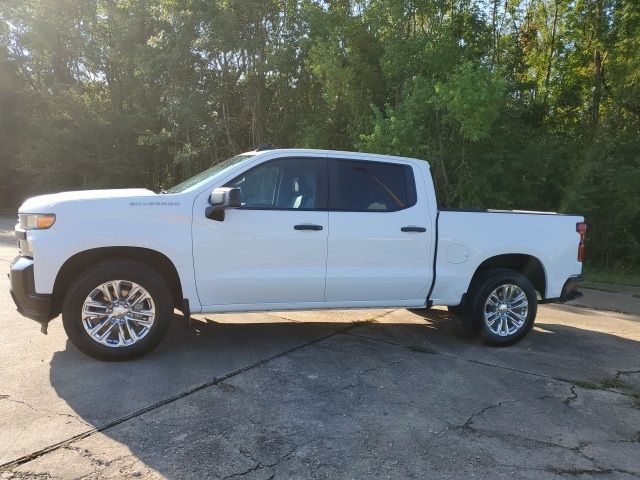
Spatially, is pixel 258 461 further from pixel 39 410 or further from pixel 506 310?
pixel 506 310

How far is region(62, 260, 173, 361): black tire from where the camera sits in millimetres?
4711

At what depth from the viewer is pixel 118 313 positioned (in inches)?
191

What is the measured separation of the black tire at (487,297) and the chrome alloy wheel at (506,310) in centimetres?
3

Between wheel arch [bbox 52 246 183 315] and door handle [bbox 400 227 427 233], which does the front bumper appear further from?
door handle [bbox 400 227 427 233]

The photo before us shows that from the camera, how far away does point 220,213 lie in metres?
4.93

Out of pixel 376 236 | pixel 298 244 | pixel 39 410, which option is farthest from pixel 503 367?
pixel 39 410

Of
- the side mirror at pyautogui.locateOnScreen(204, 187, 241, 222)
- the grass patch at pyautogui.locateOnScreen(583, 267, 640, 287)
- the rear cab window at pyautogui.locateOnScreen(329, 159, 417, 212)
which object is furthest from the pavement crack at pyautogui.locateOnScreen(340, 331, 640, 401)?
the grass patch at pyautogui.locateOnScreen(583, 267, 640, 287)

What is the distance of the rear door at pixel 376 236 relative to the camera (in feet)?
17.7

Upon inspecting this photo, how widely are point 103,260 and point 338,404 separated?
240cm

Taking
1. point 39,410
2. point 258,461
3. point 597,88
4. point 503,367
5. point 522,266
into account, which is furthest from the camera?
point 597,88

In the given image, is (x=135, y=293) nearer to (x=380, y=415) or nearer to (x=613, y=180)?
(x=380, y=415)

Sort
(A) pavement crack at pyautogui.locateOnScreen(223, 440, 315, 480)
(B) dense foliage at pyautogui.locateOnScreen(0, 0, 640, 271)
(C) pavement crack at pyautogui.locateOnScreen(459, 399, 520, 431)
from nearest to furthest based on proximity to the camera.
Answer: (A) pavement crack at pyautogui.locateOnScreen(223, 440, 315, 480) → (C) pavement crack at pyautogui.locateOnScreen(459, 399, 520, 431) → (B) dense foliage at pyautogui.locateOnScreen(0, 0, 640, 271)

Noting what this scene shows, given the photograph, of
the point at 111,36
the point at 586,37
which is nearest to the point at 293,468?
the point at 586,37

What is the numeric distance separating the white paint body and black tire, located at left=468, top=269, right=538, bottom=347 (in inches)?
6.6
